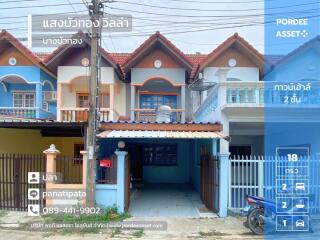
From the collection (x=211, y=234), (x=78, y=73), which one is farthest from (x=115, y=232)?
(x=78, y=73)

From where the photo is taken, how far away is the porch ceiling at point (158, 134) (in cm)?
965

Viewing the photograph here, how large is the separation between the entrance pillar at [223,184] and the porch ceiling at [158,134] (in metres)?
0.67

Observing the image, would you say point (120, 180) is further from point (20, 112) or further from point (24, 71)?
point (24, 71)

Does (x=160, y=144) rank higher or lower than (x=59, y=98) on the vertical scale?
lower

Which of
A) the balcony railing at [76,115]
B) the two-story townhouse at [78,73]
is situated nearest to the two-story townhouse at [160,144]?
the two-story townhouse at [78,73]

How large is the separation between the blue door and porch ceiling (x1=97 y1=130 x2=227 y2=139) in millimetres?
6704

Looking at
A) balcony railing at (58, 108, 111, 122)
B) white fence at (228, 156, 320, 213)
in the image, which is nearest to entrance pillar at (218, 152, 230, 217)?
white fence at (228, 156, 320, 213)

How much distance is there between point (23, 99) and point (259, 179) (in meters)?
12.6

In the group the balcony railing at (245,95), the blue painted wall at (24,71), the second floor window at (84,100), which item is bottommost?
the balcony railing at (245,95)

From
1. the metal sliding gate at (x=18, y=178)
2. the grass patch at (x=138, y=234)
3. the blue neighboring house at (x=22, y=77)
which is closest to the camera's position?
the grass patch at (x=138, y=234)

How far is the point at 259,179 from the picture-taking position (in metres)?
9.91

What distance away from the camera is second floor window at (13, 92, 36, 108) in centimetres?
1719

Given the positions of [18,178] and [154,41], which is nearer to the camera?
[18,178]

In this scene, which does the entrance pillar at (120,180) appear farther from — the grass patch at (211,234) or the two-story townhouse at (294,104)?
the two-story townhouse at (294,104)
